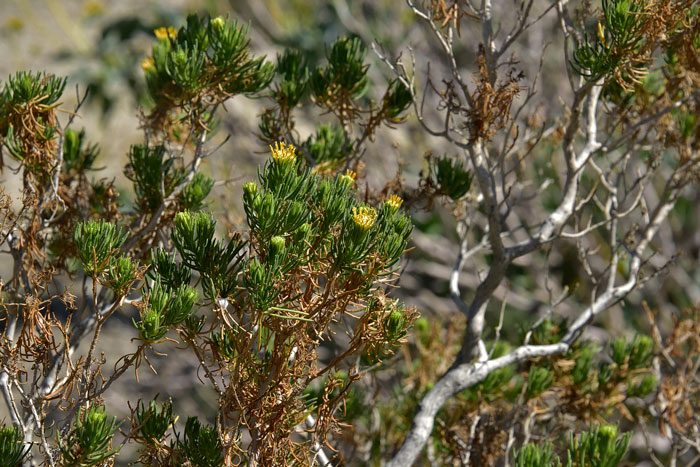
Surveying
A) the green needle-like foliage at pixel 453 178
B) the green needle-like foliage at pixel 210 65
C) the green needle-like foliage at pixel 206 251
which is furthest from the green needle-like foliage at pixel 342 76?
the green needle-like foliage at pixel 206 251

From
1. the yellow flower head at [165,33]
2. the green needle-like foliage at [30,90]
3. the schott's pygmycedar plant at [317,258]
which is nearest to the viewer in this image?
the schott's pygmycedar plant at [317,258]

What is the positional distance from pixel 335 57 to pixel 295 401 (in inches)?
38.8

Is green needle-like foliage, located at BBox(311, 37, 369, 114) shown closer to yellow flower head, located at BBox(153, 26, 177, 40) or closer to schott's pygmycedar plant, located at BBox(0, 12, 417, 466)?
schott's pygmycedar plant, located at BBox(0, 12, 417, 466)

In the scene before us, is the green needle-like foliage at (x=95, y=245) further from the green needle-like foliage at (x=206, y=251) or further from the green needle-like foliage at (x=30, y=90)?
the green needle-like foliage at (x=30, y=90)

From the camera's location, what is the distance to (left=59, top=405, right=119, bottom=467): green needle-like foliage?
137 centimetres

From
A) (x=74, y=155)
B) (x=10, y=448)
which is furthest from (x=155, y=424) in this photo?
(x=74, y=155)

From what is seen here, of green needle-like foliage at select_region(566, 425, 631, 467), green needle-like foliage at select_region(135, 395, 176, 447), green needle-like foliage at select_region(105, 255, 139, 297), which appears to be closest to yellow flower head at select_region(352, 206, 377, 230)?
green needle-like foliage at select_region(105, 255, 139, 297)

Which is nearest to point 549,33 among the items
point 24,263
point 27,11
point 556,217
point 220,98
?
point 556,217

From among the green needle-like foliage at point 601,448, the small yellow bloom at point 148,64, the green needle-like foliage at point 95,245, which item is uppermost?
the small yellow bloom at point 148,64

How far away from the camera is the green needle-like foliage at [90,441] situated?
137 cm

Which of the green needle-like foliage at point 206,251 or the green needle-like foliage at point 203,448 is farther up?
the green needle-like foliage at point 206,251

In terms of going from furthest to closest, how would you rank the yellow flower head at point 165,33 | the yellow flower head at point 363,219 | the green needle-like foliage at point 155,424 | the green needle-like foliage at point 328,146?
1. the green needle-like foliage at point 328,146
2. the yellow flower head at point 165,33
3. the green needle-like foliage at point 155,424
4. the yellow flower head at point 363,219

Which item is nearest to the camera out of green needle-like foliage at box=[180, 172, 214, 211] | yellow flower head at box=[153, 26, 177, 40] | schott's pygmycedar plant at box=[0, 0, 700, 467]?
schott's pygmycedar plant at box=[0, 0, 700, 467]

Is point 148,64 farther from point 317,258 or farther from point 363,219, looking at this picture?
point 363,219
